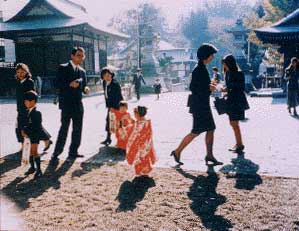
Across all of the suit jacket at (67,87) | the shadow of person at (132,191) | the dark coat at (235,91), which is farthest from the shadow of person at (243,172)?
the suit jacket at (67,87)

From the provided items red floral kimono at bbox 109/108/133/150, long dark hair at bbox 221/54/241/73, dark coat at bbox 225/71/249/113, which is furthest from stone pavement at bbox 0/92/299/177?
long dark hair at bbox 221/54/241/73

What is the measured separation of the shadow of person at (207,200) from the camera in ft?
11.6

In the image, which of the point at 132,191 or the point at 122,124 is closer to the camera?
the point at 132,191

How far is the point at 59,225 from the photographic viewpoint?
3607 mm

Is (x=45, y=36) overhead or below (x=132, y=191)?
overhead

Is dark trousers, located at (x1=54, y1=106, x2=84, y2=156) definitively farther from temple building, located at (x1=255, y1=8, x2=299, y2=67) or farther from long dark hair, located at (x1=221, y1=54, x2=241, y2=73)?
→ temple building, located at (x1=255, y1=8, x2=299, y2=67)

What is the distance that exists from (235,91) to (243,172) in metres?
1.89

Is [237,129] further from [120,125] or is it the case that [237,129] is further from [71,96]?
[71,96]

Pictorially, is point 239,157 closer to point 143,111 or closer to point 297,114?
point 143,111

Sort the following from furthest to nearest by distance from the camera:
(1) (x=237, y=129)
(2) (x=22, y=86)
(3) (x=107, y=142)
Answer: (3) (x=107, y=142) < (2) (x=22, y=86) < (1) (x=237, y=129)

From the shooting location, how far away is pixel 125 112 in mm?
6746

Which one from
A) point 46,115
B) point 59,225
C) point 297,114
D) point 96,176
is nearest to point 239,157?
point 96,176

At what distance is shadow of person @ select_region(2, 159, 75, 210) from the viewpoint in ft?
14.5

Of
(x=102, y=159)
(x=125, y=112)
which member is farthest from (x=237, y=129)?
(x=102, y=159)
